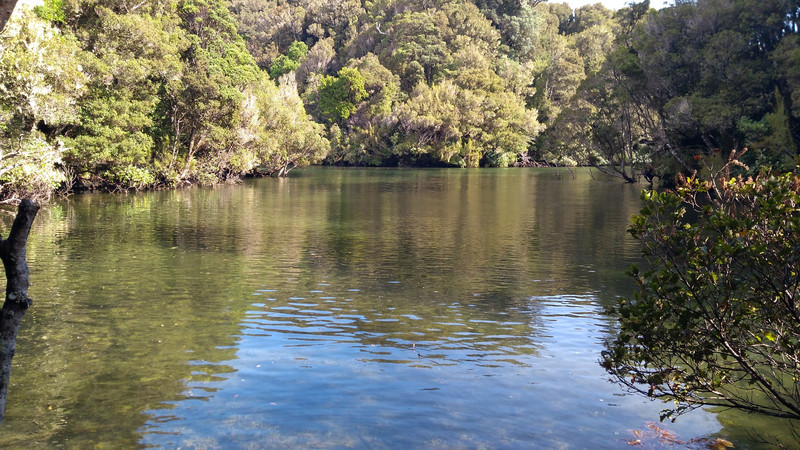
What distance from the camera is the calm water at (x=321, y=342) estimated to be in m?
7.93

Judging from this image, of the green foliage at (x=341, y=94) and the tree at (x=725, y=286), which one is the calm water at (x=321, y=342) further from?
the green foliage at (x=341, y=94)

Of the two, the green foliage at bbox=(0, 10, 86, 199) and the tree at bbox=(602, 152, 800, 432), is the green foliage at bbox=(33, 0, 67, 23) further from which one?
the tree at bbox=(602, 152, 800, 432)

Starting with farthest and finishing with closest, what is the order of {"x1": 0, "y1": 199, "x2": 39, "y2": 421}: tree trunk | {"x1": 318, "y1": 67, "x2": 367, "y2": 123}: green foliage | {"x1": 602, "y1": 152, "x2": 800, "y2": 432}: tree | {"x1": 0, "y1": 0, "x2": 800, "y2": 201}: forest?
{"x1": 318, "y1": 67, "x2": 367, "y2": 123}: green foliage
{"x1": 0, "y1": 0, "x2": 800, "y2": 201}: forest
{"x1": 602, "y1": 152, "x2": 800, "y2": 432}: tree
{"x1": 0, "y1": 199, "x2": 39, "y2": 421}: tree trunk

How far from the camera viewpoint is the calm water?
7934 mm

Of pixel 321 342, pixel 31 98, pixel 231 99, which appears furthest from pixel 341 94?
pixel 321 342

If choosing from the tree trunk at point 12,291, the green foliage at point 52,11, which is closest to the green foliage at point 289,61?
the green foliage at point 52,11

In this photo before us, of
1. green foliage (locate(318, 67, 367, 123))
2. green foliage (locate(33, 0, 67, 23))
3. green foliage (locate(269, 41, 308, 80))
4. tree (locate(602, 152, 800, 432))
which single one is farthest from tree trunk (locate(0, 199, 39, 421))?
green foliage (locate(269, 41, 308, 80))

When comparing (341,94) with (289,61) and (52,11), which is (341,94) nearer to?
(289,61)

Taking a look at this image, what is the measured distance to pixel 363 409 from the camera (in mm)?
8430

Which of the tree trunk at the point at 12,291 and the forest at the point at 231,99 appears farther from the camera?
the forest at the point at 231,99

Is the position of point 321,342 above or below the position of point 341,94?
below

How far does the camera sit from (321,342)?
11.4 metres

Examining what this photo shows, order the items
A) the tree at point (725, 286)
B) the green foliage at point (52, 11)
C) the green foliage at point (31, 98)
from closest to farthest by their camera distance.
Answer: the tree at point (725, 286) → the green foliage at point (31, 98) → the green foliage at point (52, 11)

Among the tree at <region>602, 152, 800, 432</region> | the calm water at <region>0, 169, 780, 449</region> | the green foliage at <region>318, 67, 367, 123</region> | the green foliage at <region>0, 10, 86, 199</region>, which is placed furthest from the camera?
the green foliage at <region>318, 67, 367, 123</region>
